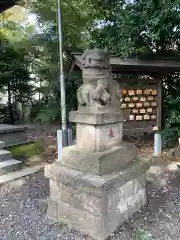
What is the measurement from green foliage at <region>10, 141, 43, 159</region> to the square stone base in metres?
2.37

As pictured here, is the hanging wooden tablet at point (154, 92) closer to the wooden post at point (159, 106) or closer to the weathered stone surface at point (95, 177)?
the wooden post at point (159, 106)

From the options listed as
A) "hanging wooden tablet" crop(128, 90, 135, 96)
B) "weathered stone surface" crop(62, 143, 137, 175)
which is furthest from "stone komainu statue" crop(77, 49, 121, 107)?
"hanging wooden tablet" crop(128, 90, 135, 96)

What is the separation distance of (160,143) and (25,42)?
219 inches

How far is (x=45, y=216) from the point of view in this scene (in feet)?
8.39

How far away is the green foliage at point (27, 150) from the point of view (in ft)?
15.4

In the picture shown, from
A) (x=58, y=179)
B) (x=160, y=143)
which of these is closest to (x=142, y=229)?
(x=58, y=179)

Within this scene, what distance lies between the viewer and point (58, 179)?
238cm

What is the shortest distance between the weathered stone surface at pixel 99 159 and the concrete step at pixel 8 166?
165cm

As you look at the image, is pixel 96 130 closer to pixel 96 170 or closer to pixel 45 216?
pixel 96 170

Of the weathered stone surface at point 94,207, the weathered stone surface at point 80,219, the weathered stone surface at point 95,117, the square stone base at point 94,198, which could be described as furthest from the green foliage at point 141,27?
the weathered stone surface at point 80,219

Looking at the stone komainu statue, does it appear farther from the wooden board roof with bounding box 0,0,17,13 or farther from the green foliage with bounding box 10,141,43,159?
the wooden board roof with bounding box 0,0,17,13

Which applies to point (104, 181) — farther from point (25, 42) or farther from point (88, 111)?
point (25, 42)

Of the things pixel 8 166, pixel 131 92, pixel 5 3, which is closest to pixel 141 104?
pixel 131 92

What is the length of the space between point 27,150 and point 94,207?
326 centimetres
